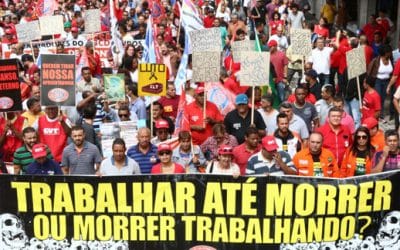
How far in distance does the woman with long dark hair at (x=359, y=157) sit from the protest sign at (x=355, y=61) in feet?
8.93

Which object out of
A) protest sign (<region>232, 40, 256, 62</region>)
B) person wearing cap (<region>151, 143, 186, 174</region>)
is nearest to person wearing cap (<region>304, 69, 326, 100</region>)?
protest sign (<region>232, 40, 256, 62</region>)

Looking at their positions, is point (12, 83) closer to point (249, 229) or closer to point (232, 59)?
point (249, 229)

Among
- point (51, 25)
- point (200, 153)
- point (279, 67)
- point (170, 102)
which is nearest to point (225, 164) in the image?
point (200, 153)

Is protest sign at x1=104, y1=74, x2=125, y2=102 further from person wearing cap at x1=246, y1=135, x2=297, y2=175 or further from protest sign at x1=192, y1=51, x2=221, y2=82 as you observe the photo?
person wearing cap at x1=246, y1=135, x2=297, y2=175

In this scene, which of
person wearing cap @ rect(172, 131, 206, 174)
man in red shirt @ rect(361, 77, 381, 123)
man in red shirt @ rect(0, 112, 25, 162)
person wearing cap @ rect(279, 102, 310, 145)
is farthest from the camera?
man in red shirt @ rect(361, 77, 381, 123)

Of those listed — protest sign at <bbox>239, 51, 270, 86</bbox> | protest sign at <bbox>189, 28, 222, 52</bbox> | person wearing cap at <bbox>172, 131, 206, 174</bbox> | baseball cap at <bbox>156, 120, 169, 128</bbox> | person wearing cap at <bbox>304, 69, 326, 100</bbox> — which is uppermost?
protest sign at <bbox>189, 28, 222, 52</bbox>

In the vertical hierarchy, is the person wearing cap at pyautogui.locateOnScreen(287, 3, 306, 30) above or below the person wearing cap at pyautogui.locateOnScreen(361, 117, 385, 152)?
above

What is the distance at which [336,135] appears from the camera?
958 cm

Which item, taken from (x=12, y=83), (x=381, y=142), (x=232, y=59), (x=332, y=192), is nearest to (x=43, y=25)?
(x=232, y=59)

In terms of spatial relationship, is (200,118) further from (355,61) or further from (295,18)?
(295,18)

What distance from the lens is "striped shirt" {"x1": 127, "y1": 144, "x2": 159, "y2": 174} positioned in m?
9.17

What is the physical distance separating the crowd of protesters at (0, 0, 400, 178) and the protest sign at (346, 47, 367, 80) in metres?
0.25

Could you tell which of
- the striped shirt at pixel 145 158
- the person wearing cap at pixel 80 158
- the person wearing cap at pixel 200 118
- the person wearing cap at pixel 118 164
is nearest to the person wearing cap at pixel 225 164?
the person wearing cap at pixel 118 164

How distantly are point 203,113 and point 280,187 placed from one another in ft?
10.6
